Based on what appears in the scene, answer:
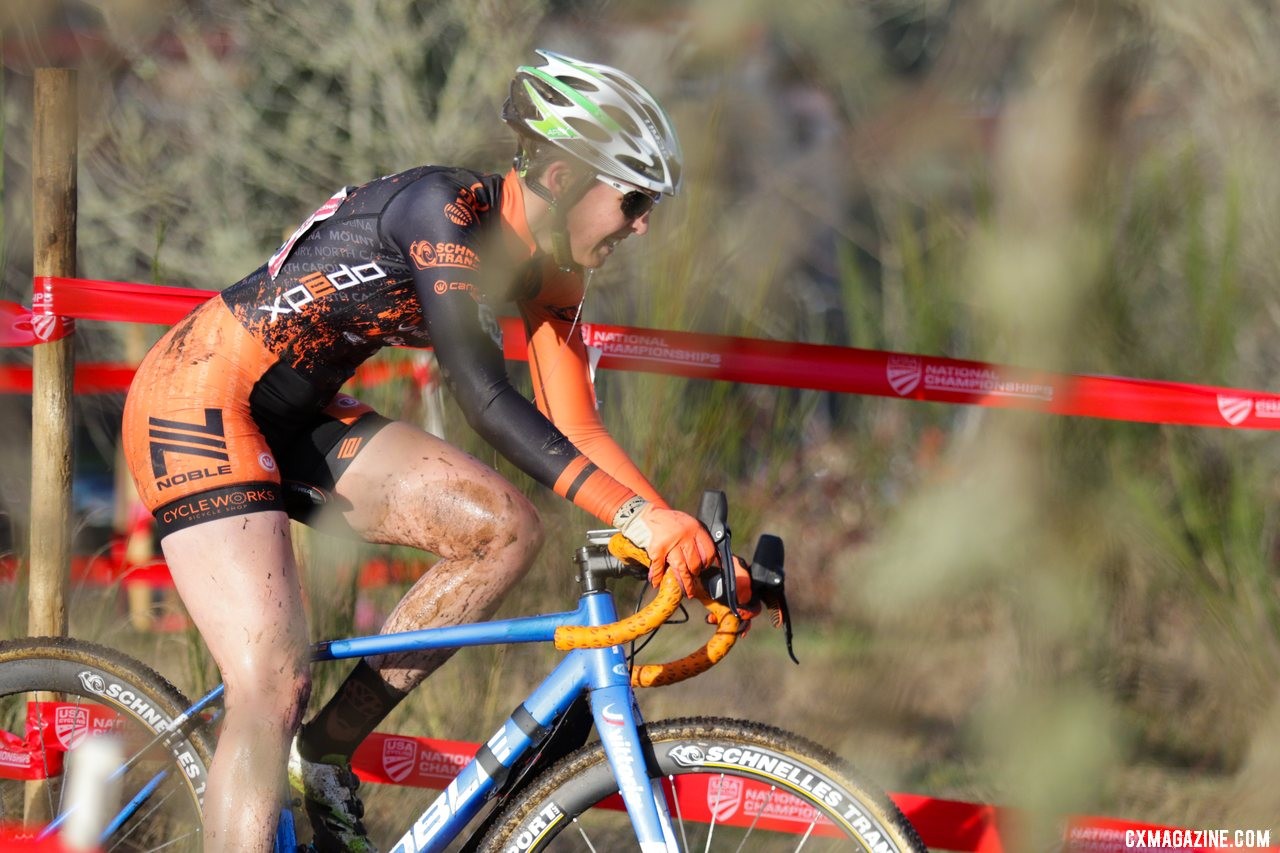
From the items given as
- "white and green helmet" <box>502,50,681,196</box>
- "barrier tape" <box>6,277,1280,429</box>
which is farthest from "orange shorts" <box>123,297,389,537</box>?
"white and green helmet" <box>502,50,681,196</box>

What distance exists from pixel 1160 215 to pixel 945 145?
19.4 inches

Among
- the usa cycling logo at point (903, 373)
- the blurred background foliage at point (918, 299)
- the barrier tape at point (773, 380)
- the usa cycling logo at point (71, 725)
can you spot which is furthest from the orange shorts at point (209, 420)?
the usa cycling logo at point (903, 373)

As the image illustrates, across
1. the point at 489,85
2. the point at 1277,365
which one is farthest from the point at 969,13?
the point at 489,85

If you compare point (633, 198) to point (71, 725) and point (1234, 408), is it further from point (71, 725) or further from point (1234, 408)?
point (71, 725)

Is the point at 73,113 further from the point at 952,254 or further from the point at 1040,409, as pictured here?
the point at 1040,409

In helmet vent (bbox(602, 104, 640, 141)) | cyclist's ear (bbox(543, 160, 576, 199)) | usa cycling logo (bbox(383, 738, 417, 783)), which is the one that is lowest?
usa cycling logo (bbox(383, 738, 417, 783))

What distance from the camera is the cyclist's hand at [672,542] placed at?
2.16 m

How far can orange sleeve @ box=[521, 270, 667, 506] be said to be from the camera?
284cm

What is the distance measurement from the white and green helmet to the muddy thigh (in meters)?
0.72

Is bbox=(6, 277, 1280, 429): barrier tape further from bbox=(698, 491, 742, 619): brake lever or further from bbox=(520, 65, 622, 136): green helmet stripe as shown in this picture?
bbox=(698, 491, 742, 619): brake lever

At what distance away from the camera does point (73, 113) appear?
3320 mm

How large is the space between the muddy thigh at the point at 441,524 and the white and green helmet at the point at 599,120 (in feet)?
2.35

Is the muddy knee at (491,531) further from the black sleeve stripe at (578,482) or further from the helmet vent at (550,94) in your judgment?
the helmet vent at (550,94)

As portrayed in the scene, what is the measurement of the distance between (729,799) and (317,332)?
4.54 ft
